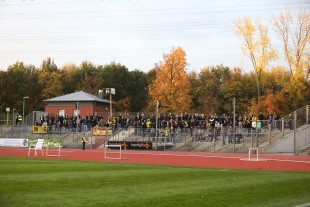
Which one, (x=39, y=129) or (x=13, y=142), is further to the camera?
(x=39, y=129)

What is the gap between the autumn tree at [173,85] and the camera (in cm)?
6362

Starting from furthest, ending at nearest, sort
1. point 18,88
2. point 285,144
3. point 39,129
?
point 18,88 → point 39,129 → point 285,144

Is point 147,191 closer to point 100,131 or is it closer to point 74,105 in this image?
point 100,131

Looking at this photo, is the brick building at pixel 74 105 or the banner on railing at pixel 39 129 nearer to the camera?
the banner on railing at pixel 39 129

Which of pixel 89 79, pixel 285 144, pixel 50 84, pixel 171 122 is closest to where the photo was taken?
pixel 285 144

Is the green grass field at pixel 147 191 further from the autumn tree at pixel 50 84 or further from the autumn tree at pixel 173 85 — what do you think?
the autumn tree at pixel 50 84

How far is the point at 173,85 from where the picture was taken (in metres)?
63.9

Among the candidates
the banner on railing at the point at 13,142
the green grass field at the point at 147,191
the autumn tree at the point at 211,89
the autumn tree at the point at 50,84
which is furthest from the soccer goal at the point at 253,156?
the autumn tree at the point at 50,84

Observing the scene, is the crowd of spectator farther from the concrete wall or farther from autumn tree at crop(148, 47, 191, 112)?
autumn tree at crop(148, 47, 191, 112)

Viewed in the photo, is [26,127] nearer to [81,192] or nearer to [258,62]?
[258,62]

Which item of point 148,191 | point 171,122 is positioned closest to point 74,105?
point 171,122

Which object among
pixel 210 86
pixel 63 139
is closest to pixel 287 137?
pixel 63 139

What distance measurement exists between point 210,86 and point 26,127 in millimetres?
32525

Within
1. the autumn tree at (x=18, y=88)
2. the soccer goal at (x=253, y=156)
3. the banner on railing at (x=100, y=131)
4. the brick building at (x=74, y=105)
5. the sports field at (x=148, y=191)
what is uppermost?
the autumn tree at (x=18, y=88)
